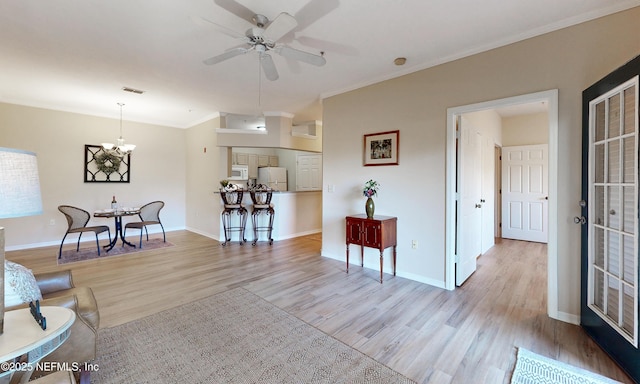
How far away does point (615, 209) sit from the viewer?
2.00 meters

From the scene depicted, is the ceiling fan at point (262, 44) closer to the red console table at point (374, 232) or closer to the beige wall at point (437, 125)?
the beige wall at point (437, 125)

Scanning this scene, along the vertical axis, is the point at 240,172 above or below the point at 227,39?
below

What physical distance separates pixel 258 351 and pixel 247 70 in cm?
319

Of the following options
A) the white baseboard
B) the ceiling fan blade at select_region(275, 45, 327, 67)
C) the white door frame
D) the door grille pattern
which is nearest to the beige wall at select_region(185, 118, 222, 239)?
the ceiling fan blade at select_region(275, 45, 327, 67)

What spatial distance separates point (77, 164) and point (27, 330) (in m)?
5.85

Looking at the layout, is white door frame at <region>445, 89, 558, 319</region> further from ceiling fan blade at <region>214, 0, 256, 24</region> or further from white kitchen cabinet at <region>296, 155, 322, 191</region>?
white kitchen cabinet at <region>296, 155, 322, 191</region>

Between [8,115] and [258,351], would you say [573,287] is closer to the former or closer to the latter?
[258,351]

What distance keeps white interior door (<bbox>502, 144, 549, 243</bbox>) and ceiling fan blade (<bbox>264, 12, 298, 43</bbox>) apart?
5.75 meters

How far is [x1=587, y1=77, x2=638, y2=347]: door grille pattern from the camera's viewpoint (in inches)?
70.8

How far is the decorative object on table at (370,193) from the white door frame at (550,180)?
2.98 ft

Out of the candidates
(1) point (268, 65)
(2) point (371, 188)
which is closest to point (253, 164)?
(2) point (371, 188)

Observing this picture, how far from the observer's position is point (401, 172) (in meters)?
3.61

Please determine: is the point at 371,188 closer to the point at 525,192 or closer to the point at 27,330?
the point at 27,330

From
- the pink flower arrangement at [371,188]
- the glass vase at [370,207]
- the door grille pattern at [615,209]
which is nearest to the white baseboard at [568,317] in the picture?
the door grille pattern at [615,209]
